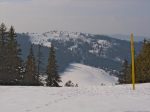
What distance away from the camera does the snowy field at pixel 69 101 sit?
12.9 metres

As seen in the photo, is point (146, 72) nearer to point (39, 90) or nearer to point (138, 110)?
point (39, 90)

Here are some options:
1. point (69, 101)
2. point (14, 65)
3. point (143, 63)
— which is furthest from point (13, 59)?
point (69, 101)

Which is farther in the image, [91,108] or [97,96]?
[97,96]

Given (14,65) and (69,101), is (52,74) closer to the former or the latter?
(14,65)

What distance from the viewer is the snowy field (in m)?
12.9

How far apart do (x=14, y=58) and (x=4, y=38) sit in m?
4.63

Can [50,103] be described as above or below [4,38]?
below

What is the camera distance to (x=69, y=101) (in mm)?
14406

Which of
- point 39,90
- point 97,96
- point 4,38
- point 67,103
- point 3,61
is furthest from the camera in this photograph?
point 4,38

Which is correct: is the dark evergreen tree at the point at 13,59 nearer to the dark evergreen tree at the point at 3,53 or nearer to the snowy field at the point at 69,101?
the dark evergreen tree at the point at 3,53

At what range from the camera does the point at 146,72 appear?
2031 inches

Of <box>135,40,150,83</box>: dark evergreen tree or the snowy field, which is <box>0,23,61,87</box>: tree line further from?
the snowy field

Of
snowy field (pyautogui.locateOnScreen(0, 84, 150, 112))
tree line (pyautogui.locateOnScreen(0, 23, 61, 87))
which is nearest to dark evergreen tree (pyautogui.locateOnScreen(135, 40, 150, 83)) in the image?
tree line (pyautogui.locateOnScreen(0, 23, 61, 87))

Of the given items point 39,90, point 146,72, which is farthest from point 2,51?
point 39,90
